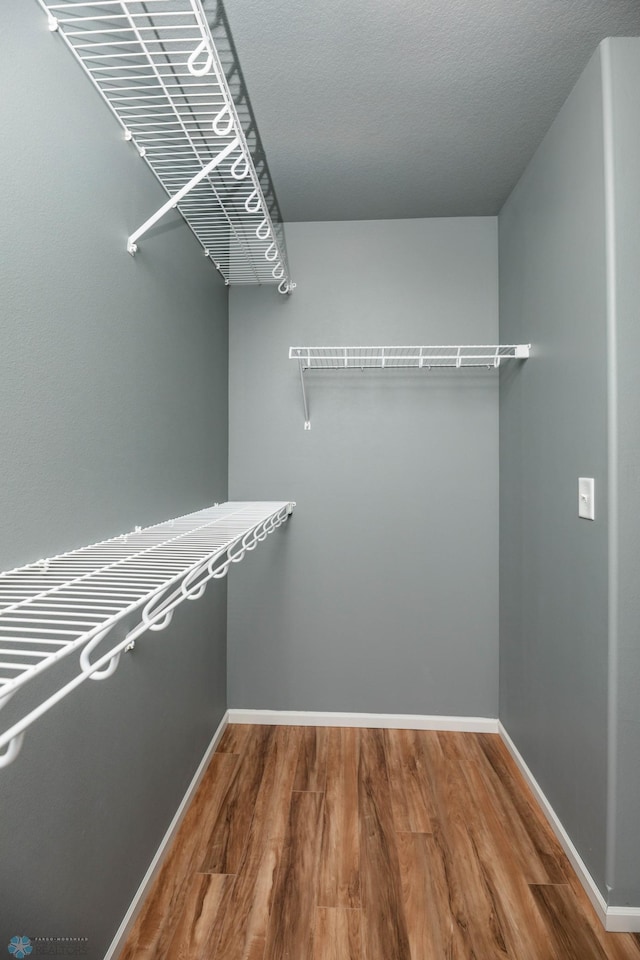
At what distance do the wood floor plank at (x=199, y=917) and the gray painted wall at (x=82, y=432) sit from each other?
0.54 ft

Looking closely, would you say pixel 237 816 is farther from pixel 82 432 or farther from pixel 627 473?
pixel 627 473

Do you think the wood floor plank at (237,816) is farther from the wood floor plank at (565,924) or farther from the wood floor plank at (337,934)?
the wood floor plank at (565,924)

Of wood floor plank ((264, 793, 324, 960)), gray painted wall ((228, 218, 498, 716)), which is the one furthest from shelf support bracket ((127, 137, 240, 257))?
wood floor plank ((264, 793, 324, 960))

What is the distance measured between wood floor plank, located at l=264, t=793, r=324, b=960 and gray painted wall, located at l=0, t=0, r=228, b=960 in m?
0.39

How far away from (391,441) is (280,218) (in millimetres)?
1132

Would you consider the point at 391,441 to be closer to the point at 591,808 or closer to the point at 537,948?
the point at 591,808

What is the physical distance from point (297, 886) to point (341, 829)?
26 cm

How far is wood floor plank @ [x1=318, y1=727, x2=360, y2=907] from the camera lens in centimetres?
147

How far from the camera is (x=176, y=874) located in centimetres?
152

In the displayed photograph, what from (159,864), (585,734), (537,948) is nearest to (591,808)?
(585,734)

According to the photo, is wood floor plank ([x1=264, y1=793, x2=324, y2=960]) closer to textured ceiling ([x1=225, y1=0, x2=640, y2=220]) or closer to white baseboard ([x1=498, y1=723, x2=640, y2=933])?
white baseboard ([x1=498, y1=723, x2=640, y2=933])

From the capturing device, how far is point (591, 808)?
144 centimetres

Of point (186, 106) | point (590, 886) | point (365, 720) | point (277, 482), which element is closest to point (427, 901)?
point (590, 886)

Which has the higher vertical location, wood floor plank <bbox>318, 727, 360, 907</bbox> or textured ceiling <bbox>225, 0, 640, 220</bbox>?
textured ceiling <bbox>225, 0, 640, 220</bbox>
